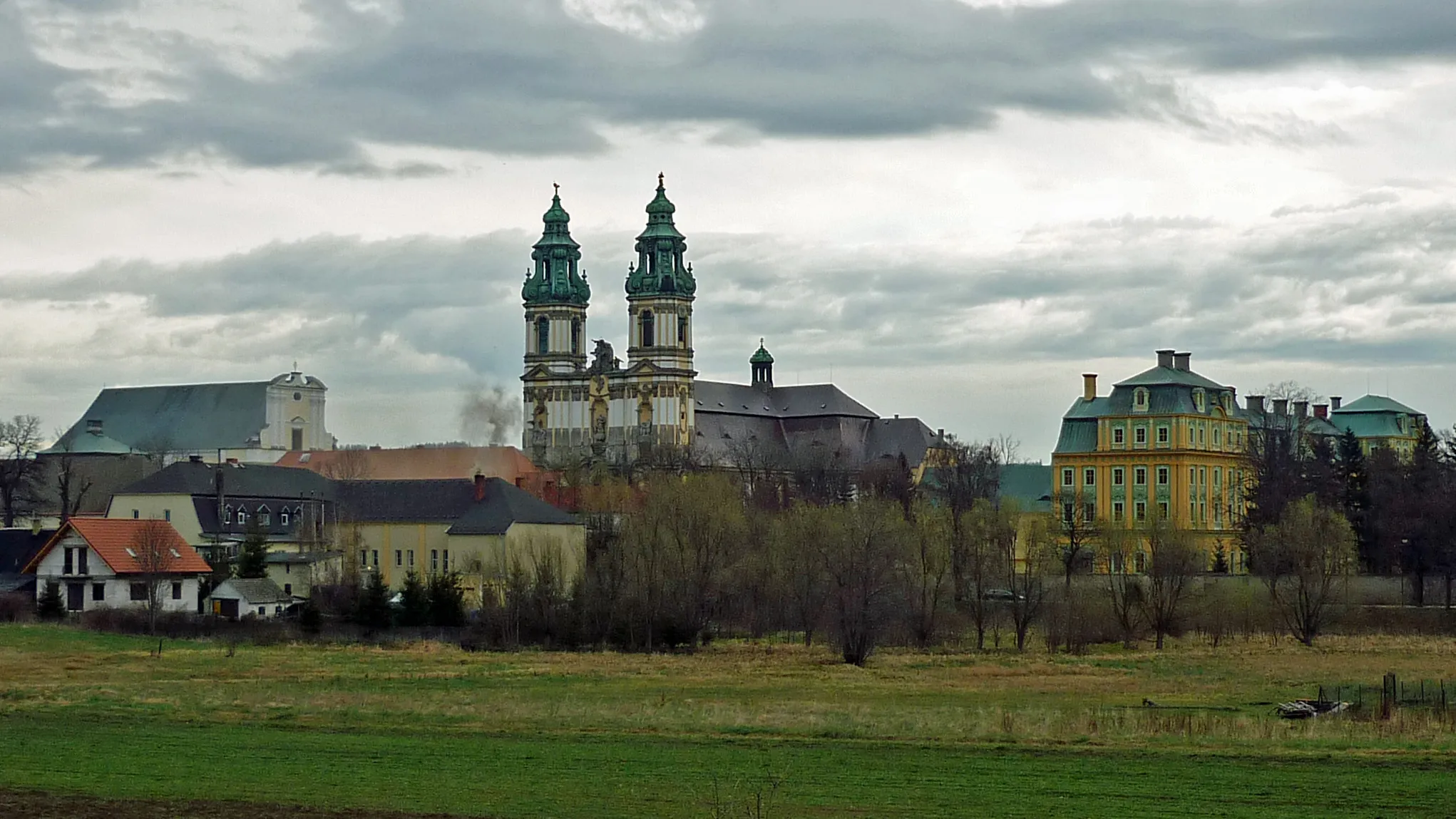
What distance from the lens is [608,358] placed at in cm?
16088

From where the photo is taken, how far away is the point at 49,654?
5350cm

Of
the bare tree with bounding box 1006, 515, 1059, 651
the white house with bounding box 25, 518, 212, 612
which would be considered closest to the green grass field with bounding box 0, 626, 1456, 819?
the bare tree with bounding box 1006, 515, 1059, 651

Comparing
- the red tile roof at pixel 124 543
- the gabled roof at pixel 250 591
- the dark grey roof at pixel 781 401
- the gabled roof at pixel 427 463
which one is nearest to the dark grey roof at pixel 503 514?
the gabled roof at pixel 250 591

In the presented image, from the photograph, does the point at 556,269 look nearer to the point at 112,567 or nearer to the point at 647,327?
the point at 647,327

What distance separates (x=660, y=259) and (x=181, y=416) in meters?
42.5

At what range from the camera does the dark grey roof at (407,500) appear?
8919 centimetres

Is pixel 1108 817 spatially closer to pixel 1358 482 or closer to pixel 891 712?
pixel 891 712

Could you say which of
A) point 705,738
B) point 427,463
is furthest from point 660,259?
point 705,738

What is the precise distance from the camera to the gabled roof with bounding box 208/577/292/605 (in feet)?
237

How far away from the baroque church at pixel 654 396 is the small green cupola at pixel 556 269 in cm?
8

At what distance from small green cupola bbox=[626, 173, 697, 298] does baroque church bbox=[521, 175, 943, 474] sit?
0.08m

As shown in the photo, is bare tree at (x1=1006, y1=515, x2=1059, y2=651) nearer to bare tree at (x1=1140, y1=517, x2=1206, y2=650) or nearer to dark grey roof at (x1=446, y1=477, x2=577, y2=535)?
bare tree at (x1=1140, y1=517, x2=1206, y2=650)

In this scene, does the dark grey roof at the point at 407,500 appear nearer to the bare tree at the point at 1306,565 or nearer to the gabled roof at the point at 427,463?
the gabled roof at the point at 427,463

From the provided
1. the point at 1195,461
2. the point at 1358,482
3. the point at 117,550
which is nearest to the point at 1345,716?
the point at 117,550
